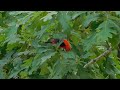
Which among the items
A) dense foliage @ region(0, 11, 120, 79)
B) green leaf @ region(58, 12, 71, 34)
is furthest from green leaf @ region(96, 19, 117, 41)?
green leaf @ region(58, 12, 71, 34)

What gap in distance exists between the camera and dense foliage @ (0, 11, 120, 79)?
1368 millimetres

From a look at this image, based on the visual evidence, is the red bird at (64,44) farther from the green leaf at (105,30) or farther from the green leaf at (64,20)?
the green leaf at (105,30)

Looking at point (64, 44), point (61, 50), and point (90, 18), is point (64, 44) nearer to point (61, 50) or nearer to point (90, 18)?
point (61, 50)

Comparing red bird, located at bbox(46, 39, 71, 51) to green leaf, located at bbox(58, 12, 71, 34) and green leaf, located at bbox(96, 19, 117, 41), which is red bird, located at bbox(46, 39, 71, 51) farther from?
green leaf, located at bbox(96, 19, 117, 41)

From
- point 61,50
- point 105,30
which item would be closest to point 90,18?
point 105,30

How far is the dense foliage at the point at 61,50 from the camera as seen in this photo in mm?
1368

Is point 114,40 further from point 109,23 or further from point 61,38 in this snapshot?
point 61,38

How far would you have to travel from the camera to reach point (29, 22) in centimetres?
154

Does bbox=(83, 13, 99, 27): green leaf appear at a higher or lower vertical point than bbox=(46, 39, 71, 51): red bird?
higher

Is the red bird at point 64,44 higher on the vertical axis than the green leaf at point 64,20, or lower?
lower

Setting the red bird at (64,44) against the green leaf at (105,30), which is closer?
the green leaf at (105,30)

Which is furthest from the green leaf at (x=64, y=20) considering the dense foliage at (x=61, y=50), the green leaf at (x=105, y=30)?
the green leaf at (x=105, y=30)
